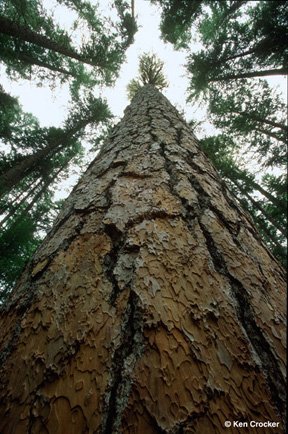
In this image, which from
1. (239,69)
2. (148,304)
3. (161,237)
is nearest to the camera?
(148,304)

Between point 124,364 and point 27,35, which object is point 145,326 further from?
point 27,35

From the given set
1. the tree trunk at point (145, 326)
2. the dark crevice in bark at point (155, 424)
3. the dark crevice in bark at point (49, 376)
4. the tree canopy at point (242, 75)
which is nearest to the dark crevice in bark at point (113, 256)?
the tree trunk at point (145, 326)

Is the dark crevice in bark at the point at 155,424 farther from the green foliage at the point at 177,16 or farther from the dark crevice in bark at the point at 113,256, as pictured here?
the green foliage at the point at 177,16

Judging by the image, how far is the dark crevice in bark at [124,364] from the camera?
0.54 m

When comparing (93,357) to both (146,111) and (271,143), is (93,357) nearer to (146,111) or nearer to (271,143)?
(146,111)

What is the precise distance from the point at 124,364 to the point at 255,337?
14.6 inches

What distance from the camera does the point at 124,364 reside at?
616 millimetres

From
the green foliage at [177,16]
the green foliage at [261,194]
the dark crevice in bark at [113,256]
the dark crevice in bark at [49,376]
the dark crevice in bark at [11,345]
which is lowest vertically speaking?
the dark crevice in bark at [49,376]

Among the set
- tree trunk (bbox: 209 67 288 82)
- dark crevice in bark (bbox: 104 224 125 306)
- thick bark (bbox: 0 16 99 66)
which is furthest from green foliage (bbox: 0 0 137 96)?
dark crevice in bark (bbox: 104 224 125 306)

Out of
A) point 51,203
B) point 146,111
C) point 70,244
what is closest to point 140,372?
point 70,244

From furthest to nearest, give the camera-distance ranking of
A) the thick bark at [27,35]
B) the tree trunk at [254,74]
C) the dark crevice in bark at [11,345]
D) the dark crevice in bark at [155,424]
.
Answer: the tree trunk at [254,74] → the thick bark at [27,35] → the dark crevice in bark at [11,345] → the dark crevice in bark at [155,424]

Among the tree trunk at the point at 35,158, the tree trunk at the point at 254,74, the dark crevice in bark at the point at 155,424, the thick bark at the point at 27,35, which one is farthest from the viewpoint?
the tree trunk at the point at 254,74

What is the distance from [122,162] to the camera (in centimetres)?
149

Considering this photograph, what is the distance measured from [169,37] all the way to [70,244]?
37.3ft
